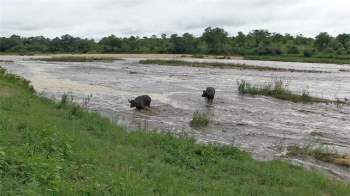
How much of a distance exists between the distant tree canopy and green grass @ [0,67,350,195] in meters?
102

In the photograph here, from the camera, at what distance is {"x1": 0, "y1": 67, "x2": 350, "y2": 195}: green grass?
23.2 ft

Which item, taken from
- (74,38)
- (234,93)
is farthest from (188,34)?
(234,93)

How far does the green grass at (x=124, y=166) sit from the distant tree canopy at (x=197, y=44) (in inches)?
4032

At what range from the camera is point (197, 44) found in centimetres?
13125

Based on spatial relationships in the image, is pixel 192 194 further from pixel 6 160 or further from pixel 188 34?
pixel 188 34

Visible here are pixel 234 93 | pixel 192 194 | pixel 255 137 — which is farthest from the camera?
pixel 234 93

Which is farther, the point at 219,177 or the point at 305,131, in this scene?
the point at 305,131

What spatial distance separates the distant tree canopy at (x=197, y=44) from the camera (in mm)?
115125

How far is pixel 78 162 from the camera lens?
28.9ft

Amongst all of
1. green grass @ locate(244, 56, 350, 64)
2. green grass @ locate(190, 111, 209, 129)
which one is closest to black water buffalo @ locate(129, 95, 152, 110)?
green grass @ locate(190, 111, 209, 129)

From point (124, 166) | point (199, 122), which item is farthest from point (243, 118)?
point (124, 166)

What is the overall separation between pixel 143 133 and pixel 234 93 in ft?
67.9

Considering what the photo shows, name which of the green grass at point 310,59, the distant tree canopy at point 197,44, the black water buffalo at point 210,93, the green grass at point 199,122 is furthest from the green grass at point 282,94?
the distant tree canopy at point 197,44

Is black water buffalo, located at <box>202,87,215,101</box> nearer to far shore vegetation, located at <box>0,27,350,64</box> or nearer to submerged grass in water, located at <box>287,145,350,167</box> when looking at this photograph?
submerged grass in water, located at <box>287,145,350,167</box>
